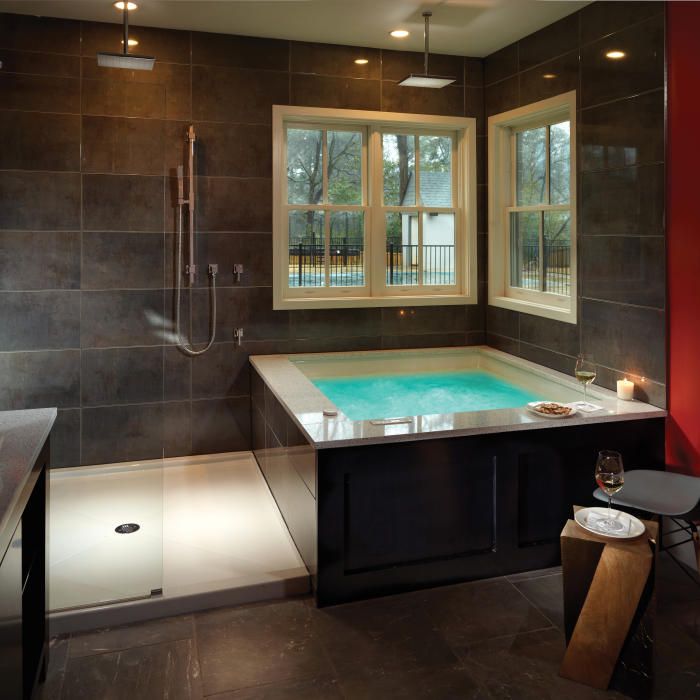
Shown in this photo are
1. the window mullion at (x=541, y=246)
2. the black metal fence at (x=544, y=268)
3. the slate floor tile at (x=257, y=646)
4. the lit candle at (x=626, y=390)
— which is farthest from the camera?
the window mullion at (x=541, y=246)

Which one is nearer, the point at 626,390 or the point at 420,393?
the point at 626,390

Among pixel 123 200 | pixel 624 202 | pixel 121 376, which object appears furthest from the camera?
pixel 624 202

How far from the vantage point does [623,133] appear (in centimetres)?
353

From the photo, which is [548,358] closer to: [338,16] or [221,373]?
[221,373]

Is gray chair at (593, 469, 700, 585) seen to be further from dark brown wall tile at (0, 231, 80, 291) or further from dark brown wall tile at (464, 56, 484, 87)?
dark brown wall tile at (464, 56, 484, 87)

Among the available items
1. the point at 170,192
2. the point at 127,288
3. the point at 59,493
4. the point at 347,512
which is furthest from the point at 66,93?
the point at 347,512

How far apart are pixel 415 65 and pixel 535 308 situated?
1.90 metres

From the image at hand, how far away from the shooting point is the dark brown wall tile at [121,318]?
4066 mm

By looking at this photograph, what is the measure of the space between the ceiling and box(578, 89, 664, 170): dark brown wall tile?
0.69 meters

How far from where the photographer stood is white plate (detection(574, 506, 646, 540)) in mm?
2244

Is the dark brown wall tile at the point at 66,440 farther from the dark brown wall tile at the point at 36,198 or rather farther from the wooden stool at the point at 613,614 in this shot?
the wooden stool at the point at 613,614

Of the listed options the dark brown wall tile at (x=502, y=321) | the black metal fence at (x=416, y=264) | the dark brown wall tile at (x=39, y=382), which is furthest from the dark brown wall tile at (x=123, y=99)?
the dark brown wall tile at (x=502, y=321)

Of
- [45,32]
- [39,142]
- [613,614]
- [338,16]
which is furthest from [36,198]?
[613,614]

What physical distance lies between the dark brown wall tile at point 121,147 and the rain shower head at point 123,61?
247mm
